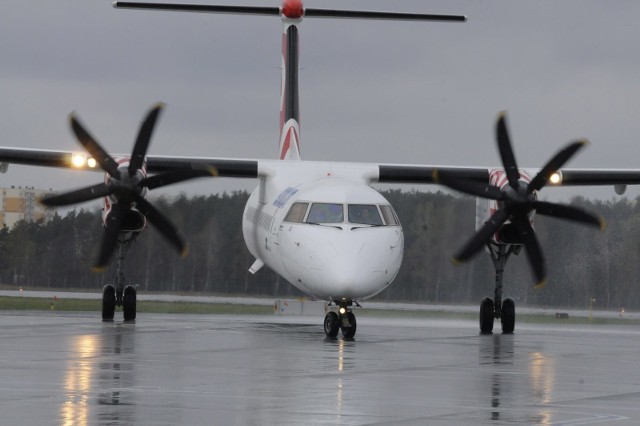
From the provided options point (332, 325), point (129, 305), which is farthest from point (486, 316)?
point (129, 305)

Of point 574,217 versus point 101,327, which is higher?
point 574,217

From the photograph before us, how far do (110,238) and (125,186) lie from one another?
1170 mm

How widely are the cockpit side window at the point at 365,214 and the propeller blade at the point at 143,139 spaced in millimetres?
5033

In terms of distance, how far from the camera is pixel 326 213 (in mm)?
24469

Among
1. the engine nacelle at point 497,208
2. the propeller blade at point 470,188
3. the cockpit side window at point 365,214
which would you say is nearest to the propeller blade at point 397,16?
the engine nacelle at point 497,208

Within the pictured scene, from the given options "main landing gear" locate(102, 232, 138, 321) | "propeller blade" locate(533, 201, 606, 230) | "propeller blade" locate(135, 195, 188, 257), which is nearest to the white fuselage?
"propeller blade" locate(135, 195, 188, 257)

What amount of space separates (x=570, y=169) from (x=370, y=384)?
18.3m

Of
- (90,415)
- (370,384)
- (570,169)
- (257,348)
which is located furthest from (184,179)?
(90,415)

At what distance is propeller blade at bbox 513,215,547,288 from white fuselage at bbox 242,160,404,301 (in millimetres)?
3230

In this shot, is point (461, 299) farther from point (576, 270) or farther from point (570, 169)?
point (570, 169)

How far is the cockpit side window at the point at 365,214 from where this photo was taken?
2422 centimetres

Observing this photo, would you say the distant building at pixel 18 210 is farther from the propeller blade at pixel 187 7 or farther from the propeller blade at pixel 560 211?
the propeller blade at pixel 560 211

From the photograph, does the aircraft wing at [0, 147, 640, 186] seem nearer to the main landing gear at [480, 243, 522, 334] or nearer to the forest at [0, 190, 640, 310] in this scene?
the main landing gear at [480, 243, 522, 334]

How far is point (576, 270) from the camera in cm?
4959
